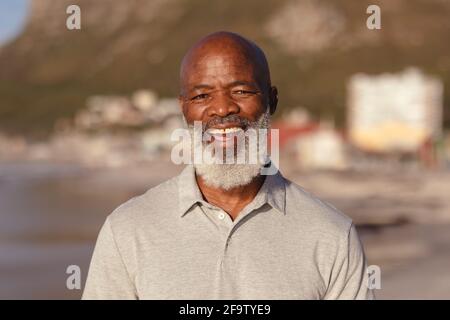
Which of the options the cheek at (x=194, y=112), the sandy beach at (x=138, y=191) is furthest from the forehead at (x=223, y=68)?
the sandy beach at (x=138, y=191)

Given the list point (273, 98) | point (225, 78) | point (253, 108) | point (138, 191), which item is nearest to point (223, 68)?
point (225, 78)

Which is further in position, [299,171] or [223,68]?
[299,171]

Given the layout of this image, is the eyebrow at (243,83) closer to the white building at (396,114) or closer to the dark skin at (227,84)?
the dark skin at (227,84)

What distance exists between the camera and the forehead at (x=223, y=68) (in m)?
3.10

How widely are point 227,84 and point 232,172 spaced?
331 millimetres

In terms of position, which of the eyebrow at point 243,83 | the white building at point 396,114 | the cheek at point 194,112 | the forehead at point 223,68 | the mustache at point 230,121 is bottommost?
the mustache at point 230,121

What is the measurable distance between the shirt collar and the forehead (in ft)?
1.23

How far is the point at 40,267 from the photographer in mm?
24797

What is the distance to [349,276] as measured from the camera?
3031 mm

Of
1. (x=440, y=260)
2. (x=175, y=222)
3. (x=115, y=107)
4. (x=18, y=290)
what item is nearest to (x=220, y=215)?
(x=175, y=222)

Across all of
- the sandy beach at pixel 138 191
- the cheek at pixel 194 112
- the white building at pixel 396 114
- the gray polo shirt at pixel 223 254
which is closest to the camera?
the gray polo shirt at pixel 223 254

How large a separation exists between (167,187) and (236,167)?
0.88 feet

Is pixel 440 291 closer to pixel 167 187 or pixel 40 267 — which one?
pixel 40 267

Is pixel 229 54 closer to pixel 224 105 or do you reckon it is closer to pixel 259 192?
pixel 224 105
